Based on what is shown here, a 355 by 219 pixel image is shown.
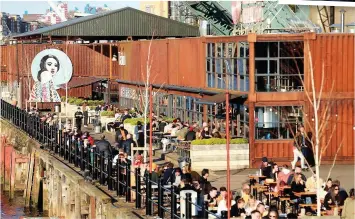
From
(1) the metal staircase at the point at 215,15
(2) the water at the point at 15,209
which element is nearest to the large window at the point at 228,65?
(2) the water at the point at 15,209

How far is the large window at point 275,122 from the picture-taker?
33.3 m

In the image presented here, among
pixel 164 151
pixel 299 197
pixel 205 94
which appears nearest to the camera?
pixel 299 197

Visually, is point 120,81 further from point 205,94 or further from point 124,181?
point 124,181

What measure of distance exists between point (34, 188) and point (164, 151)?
9476mm

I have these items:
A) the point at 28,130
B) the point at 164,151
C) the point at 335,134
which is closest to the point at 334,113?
the point at 335,134

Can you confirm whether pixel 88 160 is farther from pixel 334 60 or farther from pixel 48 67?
pixel 48 67

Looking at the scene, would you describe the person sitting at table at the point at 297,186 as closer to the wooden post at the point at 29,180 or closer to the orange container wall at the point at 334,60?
the orange container wall at the point at 334,60

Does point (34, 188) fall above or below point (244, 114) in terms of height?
below

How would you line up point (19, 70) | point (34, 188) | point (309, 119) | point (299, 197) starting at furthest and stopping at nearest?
point (19, 70) → point (34, 188) → point (309, 119) → point (299, 197)

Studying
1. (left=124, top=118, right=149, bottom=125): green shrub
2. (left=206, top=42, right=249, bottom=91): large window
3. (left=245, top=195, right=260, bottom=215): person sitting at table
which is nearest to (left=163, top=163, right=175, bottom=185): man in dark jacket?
(left=245, top=195, right=260, bottom=215): person sitting at table

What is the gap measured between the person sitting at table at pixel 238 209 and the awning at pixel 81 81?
151ft

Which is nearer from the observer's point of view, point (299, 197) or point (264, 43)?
point (299, 197)

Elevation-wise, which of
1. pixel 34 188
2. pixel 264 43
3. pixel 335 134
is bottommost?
pixel 34 188

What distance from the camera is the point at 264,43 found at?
33.5 metres
